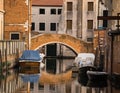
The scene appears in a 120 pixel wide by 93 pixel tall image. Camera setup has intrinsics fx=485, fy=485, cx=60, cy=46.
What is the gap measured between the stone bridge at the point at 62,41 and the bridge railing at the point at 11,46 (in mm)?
7282

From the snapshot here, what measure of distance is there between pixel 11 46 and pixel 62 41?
49.8 feet

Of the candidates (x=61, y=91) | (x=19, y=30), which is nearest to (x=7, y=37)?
(x=19, y=30)

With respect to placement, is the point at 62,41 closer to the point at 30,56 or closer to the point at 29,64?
the point at 30,56

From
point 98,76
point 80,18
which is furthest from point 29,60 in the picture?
point 80,18

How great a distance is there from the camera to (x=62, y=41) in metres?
56.2

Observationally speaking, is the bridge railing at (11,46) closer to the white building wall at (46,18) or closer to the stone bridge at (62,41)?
the stone bridge at (62,41)

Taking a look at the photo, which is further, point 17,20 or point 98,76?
point 17,20

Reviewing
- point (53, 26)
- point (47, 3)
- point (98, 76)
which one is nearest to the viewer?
point (98, 76)

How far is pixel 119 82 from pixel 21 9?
22722 mm

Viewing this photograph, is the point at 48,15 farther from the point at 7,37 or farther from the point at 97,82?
the point at 97,82

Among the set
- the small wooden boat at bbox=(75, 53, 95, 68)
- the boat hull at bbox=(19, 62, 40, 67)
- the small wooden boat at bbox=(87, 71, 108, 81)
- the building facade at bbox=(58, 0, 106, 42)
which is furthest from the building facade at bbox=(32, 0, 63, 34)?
the small wooden boat at bbox=(87, 71, 108, 81)

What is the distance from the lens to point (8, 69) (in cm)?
3919

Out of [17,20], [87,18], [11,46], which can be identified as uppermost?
[87,18]

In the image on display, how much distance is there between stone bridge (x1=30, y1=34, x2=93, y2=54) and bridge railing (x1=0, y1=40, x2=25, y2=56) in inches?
287
